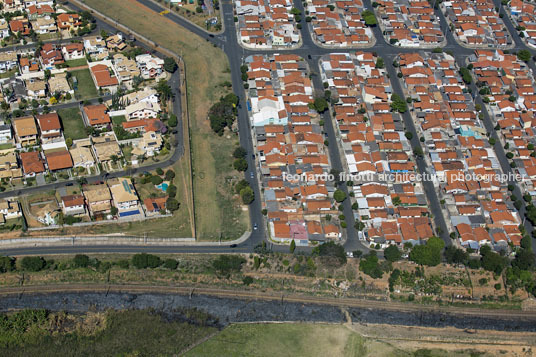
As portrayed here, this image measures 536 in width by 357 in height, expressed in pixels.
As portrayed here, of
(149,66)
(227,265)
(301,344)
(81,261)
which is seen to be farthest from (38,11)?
(301,344)

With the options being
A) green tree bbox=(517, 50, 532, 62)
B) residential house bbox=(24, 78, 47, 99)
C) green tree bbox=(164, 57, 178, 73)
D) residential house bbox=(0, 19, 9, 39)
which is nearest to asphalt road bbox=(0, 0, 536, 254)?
green tree bbox=(164, 57, 178, 73)

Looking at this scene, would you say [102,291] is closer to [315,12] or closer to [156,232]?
[156,232]

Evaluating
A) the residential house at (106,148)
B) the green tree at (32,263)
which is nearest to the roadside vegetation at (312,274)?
the green tree at (32,263)

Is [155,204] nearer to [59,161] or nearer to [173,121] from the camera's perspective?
[59,161]

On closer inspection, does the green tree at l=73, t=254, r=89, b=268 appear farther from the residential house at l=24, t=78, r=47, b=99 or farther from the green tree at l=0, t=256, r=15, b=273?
the residential house at l=24, t=78, r=47, b=99

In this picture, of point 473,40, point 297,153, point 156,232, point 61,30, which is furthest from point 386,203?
point 61,30

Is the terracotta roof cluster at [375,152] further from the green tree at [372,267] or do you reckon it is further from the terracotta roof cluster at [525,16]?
the terracotta roof cluster at [525,16]
